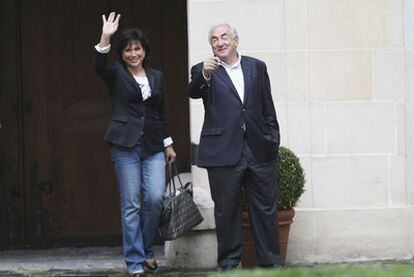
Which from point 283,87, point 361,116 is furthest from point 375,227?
point 283,87

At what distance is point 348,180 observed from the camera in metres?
7.80

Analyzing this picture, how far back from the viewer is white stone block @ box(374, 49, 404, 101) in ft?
25.6

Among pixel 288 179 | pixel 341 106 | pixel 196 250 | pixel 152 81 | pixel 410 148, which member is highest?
pixel 152 81

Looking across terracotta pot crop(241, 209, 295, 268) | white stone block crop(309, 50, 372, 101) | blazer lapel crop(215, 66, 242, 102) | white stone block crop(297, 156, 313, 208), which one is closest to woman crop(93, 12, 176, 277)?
blazer lapel crop(215, 66, 242, 102)

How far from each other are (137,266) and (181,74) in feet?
8.12

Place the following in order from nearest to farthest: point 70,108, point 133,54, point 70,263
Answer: point 133,54
point 70,263
point 70,108

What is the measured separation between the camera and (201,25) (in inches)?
305

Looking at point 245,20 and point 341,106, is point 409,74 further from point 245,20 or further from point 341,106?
point 245,20

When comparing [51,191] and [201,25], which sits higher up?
[201,25]

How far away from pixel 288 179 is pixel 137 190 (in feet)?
3.94

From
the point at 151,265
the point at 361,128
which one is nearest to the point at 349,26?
the point at 361,128

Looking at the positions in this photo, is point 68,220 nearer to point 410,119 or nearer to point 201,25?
point 201,25

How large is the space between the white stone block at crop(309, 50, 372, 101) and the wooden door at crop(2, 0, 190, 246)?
162 cm

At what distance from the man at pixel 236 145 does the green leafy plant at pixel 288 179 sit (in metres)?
0.36
